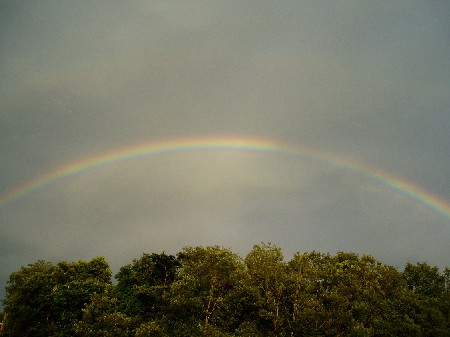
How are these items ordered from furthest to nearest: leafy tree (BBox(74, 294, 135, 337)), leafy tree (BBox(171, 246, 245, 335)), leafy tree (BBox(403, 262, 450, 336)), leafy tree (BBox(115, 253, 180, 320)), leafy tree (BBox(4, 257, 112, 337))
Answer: leafy tree (BBox(115, 253, 180, 320))
leafy tree (BBox(4, 257, 112, 337))
leafy tree (BBox(403, 262, 450, 336))
leafy tree (BBox(171, 246, 245, 335))
leafy tree (BBox(74, 294, 135, 337))

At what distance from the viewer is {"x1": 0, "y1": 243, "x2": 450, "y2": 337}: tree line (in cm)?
4909

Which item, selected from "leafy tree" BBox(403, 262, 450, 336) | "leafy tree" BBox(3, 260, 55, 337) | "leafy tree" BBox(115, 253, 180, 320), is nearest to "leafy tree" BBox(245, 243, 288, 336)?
"leafy tree" BBox(115, 253, 180, 320)

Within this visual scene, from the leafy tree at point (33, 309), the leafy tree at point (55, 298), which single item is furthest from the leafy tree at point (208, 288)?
the leafy tree at point (33, 309)

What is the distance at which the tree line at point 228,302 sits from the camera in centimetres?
4909

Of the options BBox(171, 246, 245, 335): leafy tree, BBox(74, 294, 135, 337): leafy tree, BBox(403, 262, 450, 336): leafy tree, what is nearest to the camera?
BBox(74, 294, 135, 337): leafy tree

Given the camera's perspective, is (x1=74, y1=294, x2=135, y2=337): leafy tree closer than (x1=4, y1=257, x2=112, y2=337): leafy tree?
Yes

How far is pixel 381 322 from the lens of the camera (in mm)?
50531

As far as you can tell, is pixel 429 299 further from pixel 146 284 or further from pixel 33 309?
pixel 33 309

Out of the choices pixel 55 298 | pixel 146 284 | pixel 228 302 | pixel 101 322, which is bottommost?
pixel 101 322

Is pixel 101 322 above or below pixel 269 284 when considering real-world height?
below

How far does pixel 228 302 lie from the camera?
53312 millimetres

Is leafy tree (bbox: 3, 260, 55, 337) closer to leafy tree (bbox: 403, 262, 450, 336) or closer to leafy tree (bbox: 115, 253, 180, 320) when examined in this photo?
leafy tree (bbox: 115, 253, 180, 320)

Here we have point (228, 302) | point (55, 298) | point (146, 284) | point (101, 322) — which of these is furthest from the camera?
point (146, 284)

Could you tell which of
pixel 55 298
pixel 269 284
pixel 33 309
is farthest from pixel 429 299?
pixel 33 309
